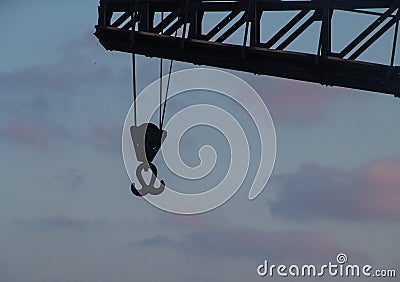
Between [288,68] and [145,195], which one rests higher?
[288,68]

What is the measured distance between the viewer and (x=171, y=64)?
19.2 meters

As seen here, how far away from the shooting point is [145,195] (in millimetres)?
18188

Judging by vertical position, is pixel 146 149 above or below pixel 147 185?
above

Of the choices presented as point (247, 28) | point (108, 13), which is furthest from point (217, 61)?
point (108, 13)

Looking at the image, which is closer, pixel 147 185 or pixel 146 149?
pixel 147 185

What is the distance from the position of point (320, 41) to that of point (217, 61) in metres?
1.70

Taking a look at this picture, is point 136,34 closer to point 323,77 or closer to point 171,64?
point 171,64

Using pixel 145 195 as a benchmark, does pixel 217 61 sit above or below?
above

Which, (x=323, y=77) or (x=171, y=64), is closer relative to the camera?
(x=323, y=77)

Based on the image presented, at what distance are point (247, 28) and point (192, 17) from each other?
91 centimetres

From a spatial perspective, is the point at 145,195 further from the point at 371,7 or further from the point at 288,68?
the point at 371,7

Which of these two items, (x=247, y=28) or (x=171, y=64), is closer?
(x=247, y=28)

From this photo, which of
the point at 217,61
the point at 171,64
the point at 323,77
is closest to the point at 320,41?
the point at 323,77

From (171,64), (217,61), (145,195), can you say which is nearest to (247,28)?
(217,61)
